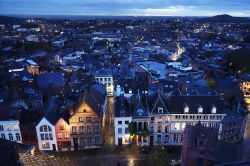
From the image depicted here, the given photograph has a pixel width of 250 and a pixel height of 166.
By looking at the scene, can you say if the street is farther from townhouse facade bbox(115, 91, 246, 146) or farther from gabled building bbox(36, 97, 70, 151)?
townhouse facade bbox(115, 91, 246, 146)

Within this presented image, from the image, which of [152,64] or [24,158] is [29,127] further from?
[152,64]

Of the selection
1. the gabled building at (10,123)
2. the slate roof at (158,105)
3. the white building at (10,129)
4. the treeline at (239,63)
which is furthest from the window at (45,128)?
the treeline at (239,63)

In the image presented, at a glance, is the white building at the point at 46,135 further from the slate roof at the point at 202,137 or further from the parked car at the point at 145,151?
the slate roof at the point at 202,137

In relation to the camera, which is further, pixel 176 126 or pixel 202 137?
pixel 176 126

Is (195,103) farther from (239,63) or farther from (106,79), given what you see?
(239,63)

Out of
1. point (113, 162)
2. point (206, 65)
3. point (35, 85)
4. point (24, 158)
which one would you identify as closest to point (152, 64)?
point (206, 65)

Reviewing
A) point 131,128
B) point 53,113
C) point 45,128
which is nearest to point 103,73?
point 53,113

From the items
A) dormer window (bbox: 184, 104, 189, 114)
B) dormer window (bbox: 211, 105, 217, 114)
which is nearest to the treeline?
dormer window (bbox: 211, 105, 217, 114)
